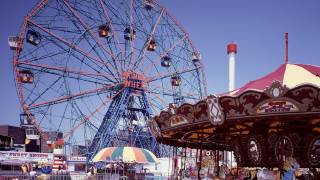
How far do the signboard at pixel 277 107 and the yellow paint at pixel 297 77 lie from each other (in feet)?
4.28

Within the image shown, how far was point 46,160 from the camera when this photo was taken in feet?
102

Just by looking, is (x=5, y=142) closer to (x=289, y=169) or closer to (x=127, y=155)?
(x=127, y=155)

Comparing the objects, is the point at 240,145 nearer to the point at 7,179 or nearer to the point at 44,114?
the point at 7,179

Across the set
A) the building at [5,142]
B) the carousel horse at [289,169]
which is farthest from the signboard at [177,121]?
the building at [5,142]

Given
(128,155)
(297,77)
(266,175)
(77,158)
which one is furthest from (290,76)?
(77,158)

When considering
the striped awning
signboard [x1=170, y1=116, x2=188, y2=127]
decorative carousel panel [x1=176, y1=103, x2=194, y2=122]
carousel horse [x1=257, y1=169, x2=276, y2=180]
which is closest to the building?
the striped awning

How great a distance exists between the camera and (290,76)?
10.4m

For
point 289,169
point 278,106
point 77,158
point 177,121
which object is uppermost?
point 278,106

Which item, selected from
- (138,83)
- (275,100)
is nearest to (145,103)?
(138,83)

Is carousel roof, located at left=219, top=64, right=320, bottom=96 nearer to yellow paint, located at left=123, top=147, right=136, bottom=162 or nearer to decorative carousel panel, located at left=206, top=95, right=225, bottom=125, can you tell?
decorative carousel panel, located at left=206, top=95, right=225, bottom=125

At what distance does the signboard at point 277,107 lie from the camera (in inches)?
331

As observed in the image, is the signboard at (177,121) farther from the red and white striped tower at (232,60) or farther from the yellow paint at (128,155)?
the yellow paint at (128,155)

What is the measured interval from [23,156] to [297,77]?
23.9m

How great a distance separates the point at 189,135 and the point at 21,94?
1754 centimetres
